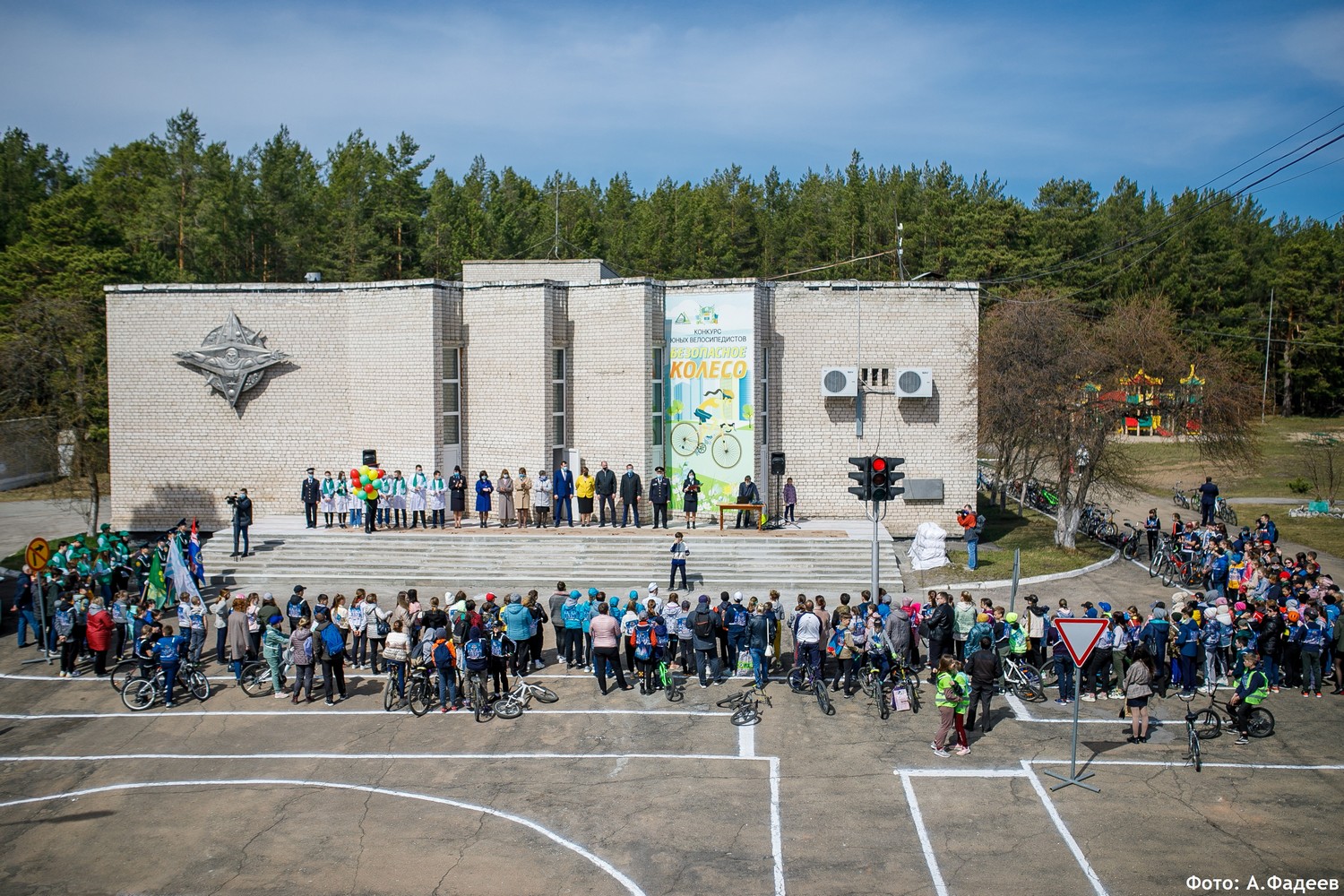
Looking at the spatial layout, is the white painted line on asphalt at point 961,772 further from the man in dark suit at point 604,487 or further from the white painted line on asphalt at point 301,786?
the man in dark suit at point 604,487

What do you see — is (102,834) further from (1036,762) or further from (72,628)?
(1036,762)

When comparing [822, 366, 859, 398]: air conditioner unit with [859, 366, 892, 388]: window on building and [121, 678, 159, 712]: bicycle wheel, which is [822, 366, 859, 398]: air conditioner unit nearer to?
[859, 366, 892, 388]: window on building

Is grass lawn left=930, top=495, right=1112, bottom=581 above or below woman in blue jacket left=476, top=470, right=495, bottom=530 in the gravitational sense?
below

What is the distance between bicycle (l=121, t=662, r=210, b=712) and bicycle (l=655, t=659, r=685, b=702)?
777cm

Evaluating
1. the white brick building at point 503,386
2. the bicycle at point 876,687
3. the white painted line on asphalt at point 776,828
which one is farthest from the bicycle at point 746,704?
the white brick building at point 503,386

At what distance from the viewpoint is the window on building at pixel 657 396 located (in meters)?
29.5

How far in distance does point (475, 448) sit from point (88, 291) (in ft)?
86.4

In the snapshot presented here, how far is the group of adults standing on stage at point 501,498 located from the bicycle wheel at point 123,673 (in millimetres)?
9051

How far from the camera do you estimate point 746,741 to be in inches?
597

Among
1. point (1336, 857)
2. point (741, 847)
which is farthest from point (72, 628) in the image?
point (1336, 857)

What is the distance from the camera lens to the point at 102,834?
40.6ft

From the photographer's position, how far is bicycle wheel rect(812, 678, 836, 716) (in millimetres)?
16266

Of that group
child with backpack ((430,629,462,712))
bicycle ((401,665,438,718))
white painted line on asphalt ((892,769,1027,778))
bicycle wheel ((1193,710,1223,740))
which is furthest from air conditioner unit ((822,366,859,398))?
white painted line on asphalt ((892,769,1027,778))

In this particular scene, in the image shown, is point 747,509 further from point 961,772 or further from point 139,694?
point 139,694
